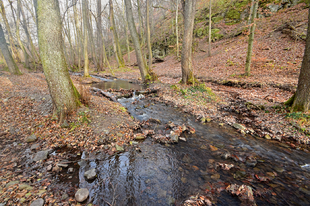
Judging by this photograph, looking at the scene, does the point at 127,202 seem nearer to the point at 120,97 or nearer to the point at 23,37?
the point at 120,97

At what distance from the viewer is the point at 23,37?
119 feet

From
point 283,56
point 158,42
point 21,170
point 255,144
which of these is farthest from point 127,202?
point 158,42

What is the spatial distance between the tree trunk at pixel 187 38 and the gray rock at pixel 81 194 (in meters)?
8.92

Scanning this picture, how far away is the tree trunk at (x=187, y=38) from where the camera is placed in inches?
348

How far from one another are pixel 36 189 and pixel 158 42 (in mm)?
34057

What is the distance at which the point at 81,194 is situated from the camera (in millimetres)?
2740

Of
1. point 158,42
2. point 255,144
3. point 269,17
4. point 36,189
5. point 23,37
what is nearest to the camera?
point 36,189

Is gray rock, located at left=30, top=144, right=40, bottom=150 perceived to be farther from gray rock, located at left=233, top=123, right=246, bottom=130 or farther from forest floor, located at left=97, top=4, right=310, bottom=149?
gray rock, located at left=233, top=123, right=246, bottom=130

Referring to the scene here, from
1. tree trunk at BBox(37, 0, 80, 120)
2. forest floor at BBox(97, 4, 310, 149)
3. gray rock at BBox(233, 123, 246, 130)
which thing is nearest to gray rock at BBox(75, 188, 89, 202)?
tree trunk at BBox(37, 0, 80, 120)

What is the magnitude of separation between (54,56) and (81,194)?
4.42 metres

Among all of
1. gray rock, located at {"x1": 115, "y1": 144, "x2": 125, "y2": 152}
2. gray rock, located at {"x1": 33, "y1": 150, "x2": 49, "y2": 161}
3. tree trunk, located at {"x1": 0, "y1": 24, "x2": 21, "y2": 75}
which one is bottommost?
gray rock, located at {"x1": 115, "y1": 144, "x2": 125, "y2": 152}

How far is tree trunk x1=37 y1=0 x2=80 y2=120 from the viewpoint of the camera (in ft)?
14.4

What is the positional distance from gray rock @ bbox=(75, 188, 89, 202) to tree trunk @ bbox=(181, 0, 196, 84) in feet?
29.3

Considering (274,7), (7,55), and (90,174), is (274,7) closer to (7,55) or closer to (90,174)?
(90,174)
